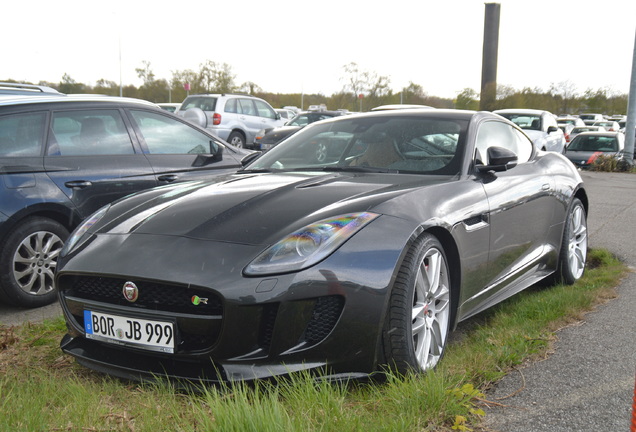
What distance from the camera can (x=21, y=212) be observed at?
4.68 metres

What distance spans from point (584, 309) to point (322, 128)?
2.06 metres

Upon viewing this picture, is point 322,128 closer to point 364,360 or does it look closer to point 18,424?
point 364,360

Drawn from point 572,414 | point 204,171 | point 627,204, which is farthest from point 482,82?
point 572,414

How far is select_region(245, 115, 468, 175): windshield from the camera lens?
405cm

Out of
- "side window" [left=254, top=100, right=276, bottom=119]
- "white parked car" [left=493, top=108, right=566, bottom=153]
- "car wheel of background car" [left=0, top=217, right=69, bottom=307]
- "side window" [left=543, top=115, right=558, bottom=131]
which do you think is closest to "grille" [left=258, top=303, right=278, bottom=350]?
"car wheel of background car" [left=0, top=217, right=69, bottom=307]

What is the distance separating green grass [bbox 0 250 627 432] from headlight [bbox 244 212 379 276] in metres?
0.45

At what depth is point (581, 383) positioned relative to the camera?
3.07m

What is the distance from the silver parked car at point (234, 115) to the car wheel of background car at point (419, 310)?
16.9 meters

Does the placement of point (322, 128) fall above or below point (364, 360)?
above

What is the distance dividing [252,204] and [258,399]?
3.65 feet

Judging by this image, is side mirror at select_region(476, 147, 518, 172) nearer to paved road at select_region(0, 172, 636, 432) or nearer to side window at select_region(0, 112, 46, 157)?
paved road at select_region(0, 172, 636, 432)

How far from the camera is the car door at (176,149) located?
5.68m

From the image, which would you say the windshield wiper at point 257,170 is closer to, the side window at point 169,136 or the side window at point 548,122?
the side window at point 169,136

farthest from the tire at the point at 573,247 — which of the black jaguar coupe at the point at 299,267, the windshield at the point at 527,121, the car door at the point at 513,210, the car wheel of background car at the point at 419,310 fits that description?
the windshield at the point at 527,121
